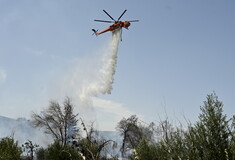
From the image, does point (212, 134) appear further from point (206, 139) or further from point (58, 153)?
point (58, 153)

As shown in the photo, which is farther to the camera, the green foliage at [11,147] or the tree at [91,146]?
the green foliage at [11,147]

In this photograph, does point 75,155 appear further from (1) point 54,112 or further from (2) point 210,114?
(1) point 54,112

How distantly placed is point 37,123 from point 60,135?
5669 millimetres

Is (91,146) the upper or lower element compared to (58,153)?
lower

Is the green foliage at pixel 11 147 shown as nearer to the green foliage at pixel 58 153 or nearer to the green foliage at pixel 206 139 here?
the green foliage at pixel 58 153

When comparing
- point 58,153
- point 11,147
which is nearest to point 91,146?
point 11,147

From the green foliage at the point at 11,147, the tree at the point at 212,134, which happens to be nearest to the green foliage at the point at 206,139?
the tree at the point at 212,134

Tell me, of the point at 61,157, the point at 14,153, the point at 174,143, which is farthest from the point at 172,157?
the point at 61,157

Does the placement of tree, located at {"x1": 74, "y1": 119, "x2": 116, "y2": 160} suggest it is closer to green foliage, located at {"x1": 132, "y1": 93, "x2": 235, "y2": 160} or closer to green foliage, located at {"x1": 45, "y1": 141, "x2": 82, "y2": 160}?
green foliage, located at {"x1": 132, "y1": 93, "x2": 235, "y2": 160}

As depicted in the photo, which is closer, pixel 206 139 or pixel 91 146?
pixel 91 146

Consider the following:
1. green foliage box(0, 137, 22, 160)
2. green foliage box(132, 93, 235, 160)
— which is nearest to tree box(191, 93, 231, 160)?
green foliage box(132, 93, 235, 160)

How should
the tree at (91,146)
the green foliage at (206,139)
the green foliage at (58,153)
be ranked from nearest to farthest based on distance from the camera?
the tree at (91,146) → the green foliage at (206,139) → the green foliage at (58,153)

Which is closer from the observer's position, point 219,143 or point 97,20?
point 219,143

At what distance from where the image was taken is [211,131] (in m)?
15.2
